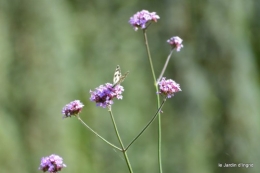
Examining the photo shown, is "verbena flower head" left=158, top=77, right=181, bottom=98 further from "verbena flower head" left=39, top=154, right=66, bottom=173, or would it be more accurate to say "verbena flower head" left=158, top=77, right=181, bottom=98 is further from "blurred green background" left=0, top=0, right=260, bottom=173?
"blurred green background" left=0, top=0, right=260, bottom=173

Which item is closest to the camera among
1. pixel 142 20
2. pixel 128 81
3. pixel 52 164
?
pixel 52 164

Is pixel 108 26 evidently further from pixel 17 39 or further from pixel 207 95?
pixel 207 95

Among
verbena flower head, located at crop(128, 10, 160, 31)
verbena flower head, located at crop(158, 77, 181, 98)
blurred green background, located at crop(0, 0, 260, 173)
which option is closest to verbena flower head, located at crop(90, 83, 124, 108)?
verbena flower head, located at crop(158, 77, 181, 98)

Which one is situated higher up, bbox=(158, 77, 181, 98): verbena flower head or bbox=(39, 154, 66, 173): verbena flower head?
bbox=(158, 77, 181, 98): verbena flower head

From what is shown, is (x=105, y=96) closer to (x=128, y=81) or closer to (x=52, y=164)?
(x=52, y=164)

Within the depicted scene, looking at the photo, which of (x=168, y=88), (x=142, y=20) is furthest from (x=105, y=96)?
(x=142, y=20)

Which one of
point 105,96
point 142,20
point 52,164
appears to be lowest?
point 52,164

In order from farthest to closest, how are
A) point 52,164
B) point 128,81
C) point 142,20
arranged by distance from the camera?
point 128,81 < point 142,20 < point 52,164

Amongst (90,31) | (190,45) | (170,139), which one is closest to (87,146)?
(170,139)

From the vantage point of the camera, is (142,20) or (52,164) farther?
(142,20)
